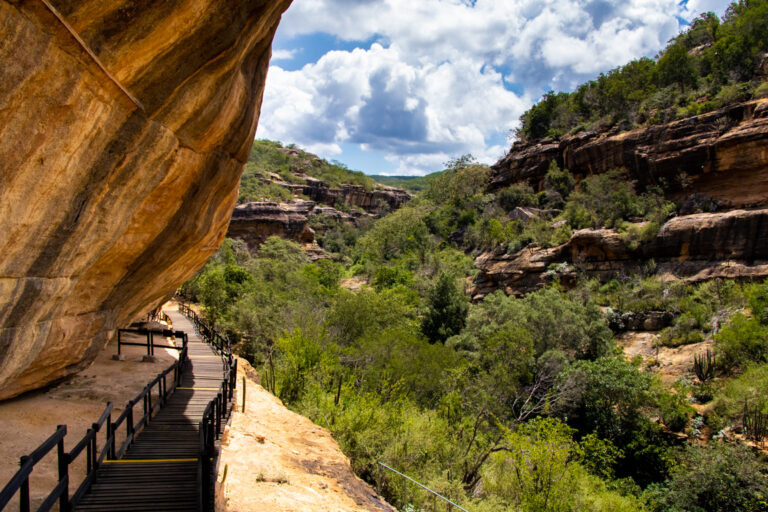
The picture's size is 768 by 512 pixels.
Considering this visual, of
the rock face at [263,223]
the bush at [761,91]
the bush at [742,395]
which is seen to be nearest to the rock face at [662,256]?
the bush at [742,395]

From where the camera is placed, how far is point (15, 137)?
4660mm

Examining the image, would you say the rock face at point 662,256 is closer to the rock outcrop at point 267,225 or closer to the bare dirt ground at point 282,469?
the bare dirt ground at point 282,469

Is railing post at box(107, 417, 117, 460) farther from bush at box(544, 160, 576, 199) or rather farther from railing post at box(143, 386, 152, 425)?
bush at box(544, 160, 576, 199)

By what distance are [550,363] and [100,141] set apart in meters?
23.9

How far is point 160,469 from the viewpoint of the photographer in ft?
22.1

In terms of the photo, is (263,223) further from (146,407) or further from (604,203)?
(146,407)

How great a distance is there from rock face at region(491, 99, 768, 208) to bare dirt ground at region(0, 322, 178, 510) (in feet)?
133

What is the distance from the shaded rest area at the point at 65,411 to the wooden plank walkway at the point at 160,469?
48 centimetres

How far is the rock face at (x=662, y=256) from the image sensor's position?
29.0 m

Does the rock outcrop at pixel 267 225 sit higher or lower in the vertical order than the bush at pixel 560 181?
lower

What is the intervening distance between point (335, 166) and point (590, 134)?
8349 cm

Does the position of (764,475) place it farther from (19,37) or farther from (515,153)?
(515,153)

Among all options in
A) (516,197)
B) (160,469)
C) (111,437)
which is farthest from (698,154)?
(111,437)

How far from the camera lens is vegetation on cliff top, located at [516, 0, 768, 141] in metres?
41.0
